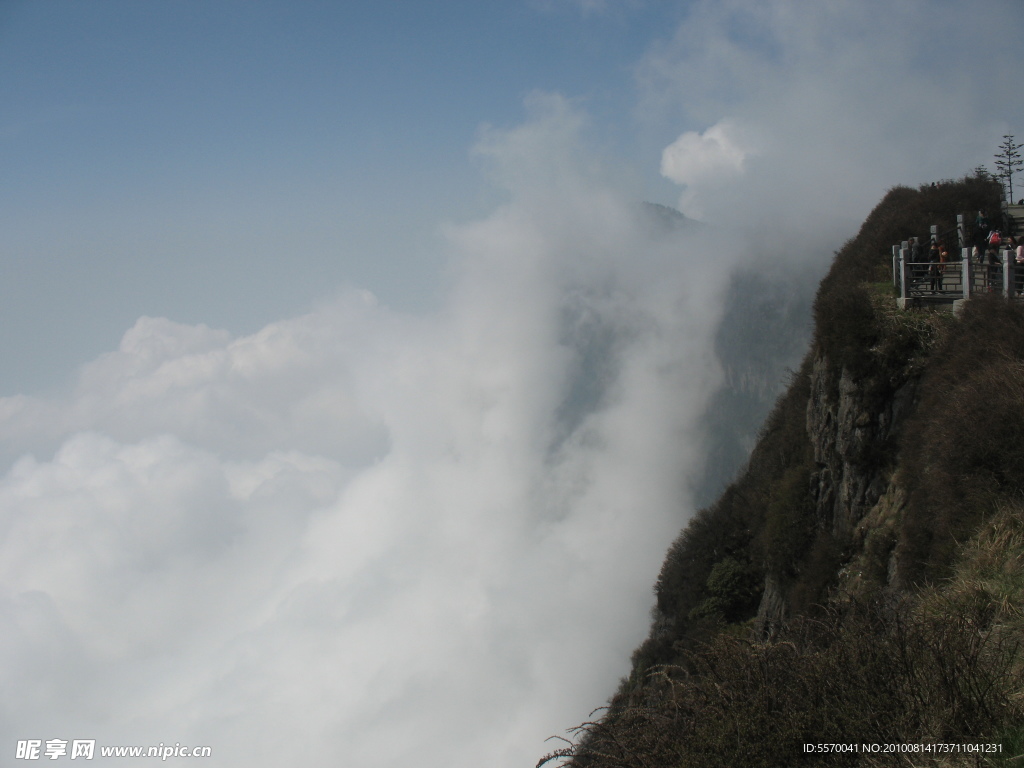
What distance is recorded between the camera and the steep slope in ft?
13.6

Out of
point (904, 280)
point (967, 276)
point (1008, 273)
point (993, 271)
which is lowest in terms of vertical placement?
point (1008, 273)

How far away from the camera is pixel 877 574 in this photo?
1041 cm

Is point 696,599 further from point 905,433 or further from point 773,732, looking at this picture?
point 773,732

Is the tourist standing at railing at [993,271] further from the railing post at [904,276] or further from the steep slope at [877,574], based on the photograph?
the railing post at [904,276]

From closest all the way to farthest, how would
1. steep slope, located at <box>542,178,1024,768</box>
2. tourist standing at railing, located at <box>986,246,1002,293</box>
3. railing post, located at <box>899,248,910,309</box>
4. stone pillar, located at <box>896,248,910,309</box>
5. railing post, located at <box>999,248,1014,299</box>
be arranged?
steep slope, located at <box>542,178,1024,768</box>
railing post, located at <box>999,248,1014,299</box>
tourist standing at railing, located at <box>986,246,1002,293</box>
stone pillar, located at <box>896,248,910,309</box>
railing post, located at <box>899,248,910,309</box>

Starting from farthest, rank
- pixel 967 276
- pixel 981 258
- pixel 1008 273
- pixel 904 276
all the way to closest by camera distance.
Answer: pixel 981 258
pixel 904 276
pixel 967 276
pixel 1008 273

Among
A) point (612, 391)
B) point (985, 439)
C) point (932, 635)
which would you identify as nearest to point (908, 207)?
point (985, 439)

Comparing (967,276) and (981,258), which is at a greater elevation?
(981,258)

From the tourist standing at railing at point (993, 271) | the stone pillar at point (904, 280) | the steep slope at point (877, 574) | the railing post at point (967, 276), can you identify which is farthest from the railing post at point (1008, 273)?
the stone pillar at point (904, 280)

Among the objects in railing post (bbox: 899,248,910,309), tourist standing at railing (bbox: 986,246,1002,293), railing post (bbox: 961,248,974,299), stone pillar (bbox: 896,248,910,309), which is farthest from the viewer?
railing post (bbox: 899,248,910,309)

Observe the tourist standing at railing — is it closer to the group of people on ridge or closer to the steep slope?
the group of people on ridge

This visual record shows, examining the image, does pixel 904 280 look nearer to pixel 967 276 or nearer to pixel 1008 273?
pixel 967 276

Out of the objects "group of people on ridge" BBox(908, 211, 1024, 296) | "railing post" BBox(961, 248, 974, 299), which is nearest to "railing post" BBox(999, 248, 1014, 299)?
"group of people on ridge" BBox(908, 211, 1024, 296)

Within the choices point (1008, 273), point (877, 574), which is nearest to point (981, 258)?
point (1008, 273)
